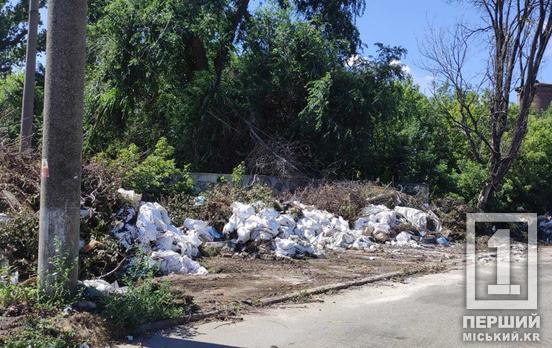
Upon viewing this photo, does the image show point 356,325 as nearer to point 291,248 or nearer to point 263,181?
point 291,248

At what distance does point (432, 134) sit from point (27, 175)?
1676 cm

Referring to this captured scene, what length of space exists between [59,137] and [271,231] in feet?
20.2


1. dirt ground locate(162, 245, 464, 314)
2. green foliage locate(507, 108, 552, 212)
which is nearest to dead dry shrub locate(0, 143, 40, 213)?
dirt ground locate(162, 245, 464, 314)

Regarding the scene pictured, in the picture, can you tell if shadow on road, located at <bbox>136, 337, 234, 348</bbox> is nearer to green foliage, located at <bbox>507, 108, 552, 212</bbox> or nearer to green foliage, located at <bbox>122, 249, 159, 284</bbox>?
green foliage, located at <bbox>122, 249, 159, 284</bbox>

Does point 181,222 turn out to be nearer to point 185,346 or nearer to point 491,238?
point 185,346

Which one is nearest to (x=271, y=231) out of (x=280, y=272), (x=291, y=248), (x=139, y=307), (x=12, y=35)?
(x=291, y=248)

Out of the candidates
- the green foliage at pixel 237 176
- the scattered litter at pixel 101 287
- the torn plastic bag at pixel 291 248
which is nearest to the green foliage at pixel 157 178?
the green foliage at pixel 237 176

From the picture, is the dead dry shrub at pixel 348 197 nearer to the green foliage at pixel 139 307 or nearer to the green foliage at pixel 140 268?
the green foliage at pixel 140 268

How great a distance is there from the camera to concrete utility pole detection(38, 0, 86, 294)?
5980 millimetres

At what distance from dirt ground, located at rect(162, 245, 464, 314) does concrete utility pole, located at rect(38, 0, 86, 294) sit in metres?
1.74

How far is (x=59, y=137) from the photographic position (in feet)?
19.6

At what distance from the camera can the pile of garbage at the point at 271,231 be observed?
30.3 ft

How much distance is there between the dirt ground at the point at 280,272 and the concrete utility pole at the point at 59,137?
174cm

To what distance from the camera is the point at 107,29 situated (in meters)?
17.6
